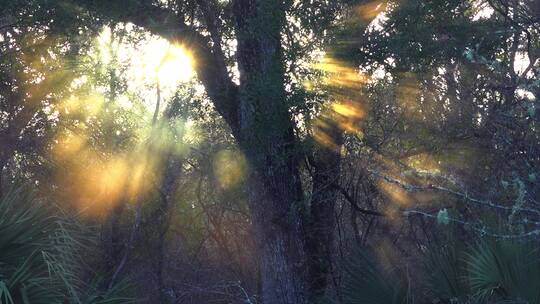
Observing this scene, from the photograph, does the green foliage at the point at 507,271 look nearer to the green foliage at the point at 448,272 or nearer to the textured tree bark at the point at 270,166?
the green foliage at the point at 448,272

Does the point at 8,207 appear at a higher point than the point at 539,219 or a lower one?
higher

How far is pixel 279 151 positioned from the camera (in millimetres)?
9602

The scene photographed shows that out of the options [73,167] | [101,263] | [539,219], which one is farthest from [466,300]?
[73,167]

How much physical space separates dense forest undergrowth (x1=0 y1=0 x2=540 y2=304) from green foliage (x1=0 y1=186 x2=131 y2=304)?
0.02 meters

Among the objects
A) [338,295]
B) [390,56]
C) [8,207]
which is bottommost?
[338,295]

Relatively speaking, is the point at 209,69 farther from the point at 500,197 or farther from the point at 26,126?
the point at 26,126

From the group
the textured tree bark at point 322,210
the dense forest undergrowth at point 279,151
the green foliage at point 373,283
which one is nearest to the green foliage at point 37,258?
the dense forest undergrowth at point 279,151

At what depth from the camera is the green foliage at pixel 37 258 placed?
5.75m

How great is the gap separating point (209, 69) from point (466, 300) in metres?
4.72

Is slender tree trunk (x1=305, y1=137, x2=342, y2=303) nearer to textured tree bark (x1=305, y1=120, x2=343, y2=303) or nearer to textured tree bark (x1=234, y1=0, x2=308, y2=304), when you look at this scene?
textured tree bark (x1=305, y1=120, x2=343, y2=303)

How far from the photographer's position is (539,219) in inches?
249

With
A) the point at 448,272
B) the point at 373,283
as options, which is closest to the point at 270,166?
the point at 373,283

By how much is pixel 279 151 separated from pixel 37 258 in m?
4.18

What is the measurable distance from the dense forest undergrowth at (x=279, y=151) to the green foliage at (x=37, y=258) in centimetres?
2
